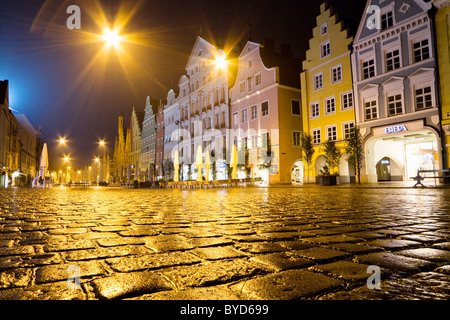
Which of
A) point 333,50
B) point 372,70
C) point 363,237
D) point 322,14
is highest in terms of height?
point 322,14

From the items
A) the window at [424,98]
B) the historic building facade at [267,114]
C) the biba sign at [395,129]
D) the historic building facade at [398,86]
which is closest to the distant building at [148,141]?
the historic building facade at [267,114]

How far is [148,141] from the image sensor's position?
62.5 meters

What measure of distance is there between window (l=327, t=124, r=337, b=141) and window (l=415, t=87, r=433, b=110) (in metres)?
6.78

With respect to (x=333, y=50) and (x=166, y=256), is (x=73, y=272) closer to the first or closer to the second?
(x=166, y=256)

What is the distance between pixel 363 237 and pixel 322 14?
29224mm

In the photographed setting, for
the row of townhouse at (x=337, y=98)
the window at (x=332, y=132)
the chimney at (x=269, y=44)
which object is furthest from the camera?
the chimney at (x=269, y=44)

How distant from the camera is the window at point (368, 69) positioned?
2366cm

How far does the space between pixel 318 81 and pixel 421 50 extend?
8.95 m

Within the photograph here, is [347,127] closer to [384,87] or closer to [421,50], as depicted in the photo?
[384,87]

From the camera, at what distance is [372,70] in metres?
23.7

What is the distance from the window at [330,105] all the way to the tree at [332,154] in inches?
128

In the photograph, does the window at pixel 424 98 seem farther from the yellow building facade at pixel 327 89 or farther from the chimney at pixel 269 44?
the chimney at pixel 269 44

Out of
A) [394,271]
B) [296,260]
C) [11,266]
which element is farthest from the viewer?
[296,260]
